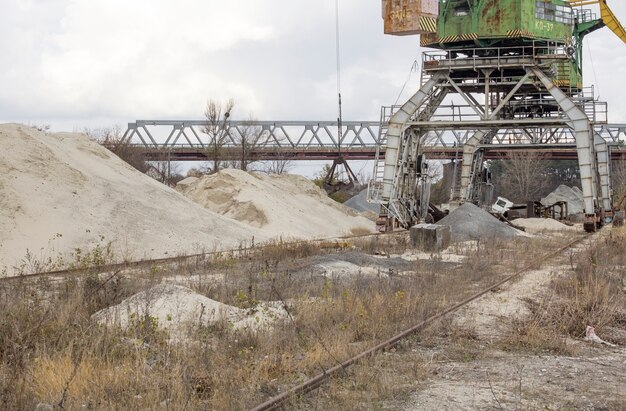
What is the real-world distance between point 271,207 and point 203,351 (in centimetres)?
2719

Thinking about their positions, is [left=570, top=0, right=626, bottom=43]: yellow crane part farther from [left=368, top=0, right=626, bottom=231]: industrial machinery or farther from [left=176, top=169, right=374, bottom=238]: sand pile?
[left=176, top=169, right=374, bottom=238]: sand pile

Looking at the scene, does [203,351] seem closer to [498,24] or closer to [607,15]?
[498,24]

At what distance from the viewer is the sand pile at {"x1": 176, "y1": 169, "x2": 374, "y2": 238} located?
107 ft

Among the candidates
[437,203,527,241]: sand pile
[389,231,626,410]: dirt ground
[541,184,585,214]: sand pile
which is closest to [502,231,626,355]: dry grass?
[389,231,626,410]: dirt ground

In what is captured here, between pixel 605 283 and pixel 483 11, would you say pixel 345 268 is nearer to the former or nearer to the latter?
pixel 605 283

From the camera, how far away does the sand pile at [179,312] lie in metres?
8.42

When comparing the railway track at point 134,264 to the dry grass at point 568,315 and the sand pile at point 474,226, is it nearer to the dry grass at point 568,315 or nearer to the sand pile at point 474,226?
the dry grass at point 568,315

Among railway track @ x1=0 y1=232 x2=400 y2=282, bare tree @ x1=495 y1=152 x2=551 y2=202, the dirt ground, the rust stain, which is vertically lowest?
the dirt ground

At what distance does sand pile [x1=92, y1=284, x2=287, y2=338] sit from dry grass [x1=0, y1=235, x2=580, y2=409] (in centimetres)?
20

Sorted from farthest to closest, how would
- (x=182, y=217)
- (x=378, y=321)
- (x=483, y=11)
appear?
(x=483, y=11) < (x=182, y=217) < (x=378, y=321)

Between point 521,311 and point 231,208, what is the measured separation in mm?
24072

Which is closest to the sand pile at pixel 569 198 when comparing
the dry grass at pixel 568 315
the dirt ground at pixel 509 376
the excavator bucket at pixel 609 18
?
the excavator bucket at pixel 609 18

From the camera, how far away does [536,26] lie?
32344 mm

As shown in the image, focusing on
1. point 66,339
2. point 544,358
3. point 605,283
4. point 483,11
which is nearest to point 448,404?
point 544,358
